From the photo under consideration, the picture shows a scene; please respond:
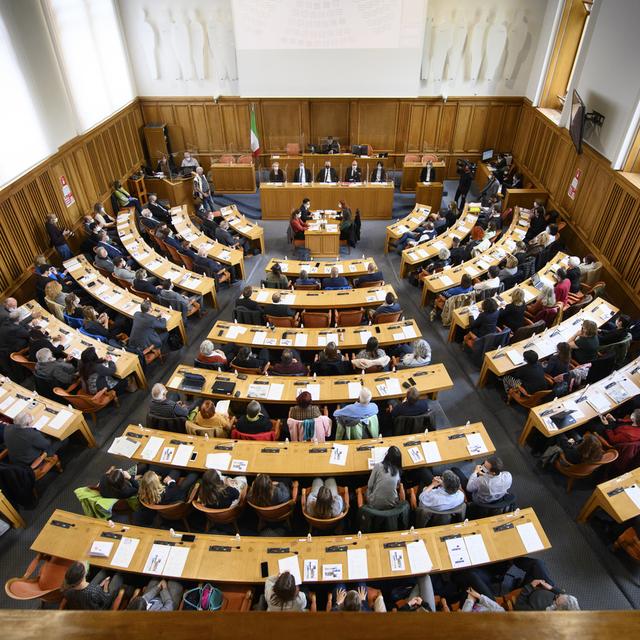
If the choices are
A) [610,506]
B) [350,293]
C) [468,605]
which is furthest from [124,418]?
[610,506]

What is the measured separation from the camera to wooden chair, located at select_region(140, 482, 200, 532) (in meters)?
5.42

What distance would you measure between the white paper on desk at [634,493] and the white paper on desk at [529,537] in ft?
4.56

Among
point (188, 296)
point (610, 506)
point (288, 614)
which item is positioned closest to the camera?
point (288, 614)

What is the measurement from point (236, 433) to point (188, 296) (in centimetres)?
504

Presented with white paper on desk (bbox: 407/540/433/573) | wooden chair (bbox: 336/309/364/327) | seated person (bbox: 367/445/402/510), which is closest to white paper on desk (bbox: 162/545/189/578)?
seated person (bbox: 367/445/402/510)

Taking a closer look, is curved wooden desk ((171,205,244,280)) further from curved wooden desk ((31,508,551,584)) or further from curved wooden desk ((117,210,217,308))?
curved wooden desk ((31,508,551,584))

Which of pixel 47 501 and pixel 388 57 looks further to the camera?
pixel 388 57

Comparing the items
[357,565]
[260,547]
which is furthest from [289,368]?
[357,565]

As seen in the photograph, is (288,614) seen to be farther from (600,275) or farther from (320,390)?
(600,275)

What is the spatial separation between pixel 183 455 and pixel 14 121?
904 cm

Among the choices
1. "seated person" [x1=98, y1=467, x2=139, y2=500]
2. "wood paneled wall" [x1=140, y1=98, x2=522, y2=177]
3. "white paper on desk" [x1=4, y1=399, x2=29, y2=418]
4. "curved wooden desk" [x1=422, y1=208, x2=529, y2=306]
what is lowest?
"seated person" [x1=98, y1=467, x2=139, y2=500]

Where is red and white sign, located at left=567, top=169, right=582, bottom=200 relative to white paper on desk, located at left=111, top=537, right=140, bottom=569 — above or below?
above

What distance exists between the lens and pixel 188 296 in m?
10.6

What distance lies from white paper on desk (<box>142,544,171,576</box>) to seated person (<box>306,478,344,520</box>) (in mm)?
1614
